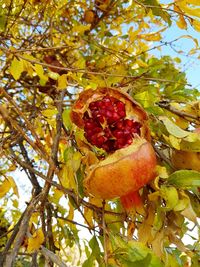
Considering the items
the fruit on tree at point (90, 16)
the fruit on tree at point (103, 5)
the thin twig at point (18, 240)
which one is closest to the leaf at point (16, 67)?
the thin twig at point (18, 240)

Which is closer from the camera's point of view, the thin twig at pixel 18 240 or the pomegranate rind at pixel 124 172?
the pomegranate rind at pixel 124 172

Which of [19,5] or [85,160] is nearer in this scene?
[85,160]

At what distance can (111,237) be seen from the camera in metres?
0.75

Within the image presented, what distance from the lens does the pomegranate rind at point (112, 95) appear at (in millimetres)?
767

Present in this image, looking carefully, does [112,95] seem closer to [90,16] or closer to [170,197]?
[170,197]

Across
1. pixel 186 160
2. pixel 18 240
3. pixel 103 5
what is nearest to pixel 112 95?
pixel 186 160

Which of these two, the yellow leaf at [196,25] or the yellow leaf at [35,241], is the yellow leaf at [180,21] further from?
the yellow leaf at [35,241]

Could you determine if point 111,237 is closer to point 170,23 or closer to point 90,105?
point 90,105

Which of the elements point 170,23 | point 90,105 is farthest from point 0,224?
point 90,105

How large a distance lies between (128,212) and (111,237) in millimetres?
46

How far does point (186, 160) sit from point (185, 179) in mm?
54

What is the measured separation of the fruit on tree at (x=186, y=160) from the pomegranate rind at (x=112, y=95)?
0.21 ft

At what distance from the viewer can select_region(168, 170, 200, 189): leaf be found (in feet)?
2.35

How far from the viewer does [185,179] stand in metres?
0.72
